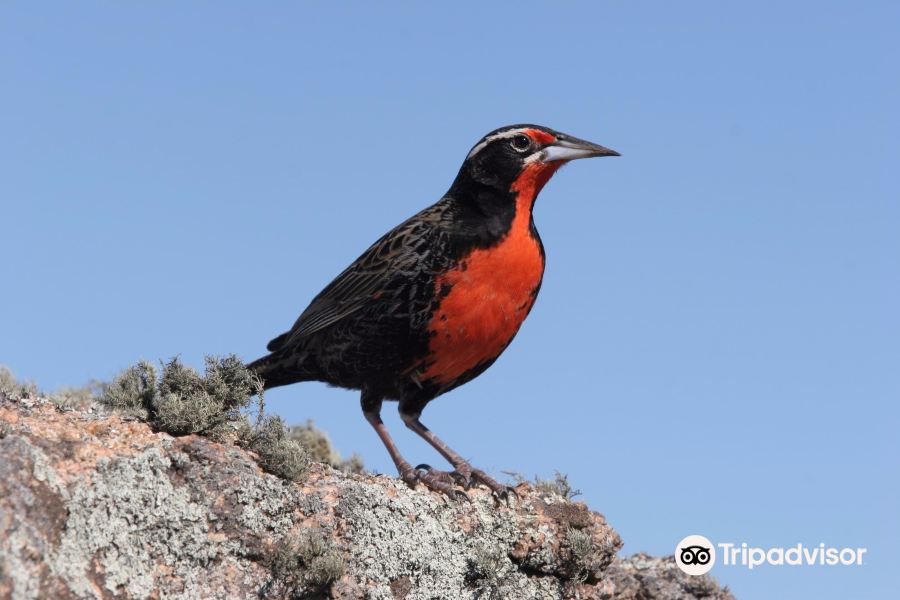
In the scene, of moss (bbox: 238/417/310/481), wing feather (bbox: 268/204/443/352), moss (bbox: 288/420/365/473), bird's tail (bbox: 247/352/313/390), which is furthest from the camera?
moss (bbox: 288/420/365/473)

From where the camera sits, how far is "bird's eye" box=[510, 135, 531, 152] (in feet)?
27.5

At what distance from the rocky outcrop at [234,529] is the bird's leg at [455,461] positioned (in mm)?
143

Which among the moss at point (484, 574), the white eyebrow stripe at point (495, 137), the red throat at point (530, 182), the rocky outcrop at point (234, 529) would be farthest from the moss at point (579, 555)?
the white eyebrow stripe at point (495, 137)

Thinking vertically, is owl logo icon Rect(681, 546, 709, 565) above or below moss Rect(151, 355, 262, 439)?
above

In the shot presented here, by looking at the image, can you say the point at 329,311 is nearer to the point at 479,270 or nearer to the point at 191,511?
the point at 479,270

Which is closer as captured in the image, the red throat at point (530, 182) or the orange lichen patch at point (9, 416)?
the orange lichen patch at point (9, 416)

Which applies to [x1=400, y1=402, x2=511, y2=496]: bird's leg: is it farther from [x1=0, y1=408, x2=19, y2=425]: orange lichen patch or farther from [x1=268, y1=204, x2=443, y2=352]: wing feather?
[x1=0, y1=408, x2=19, y2=425]: orange lichen patch

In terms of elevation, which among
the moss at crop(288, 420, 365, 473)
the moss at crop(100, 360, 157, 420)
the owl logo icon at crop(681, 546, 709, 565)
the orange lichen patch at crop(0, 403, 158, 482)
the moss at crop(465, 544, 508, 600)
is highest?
the moss at crop(288, 420, 365, 473)

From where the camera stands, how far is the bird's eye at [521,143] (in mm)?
8384

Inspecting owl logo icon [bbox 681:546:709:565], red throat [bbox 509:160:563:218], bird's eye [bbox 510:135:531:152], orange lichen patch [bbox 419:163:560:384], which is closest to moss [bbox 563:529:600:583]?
owl logo icon [bbox 681:546:709:565]

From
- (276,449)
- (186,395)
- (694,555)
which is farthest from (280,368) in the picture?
(694,555)

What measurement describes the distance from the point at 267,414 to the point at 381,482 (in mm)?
919

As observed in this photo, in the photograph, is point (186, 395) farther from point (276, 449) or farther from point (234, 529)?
point (234, 529)

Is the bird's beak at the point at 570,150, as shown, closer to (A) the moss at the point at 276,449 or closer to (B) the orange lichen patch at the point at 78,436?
(A) the moss at the point at 276,449
